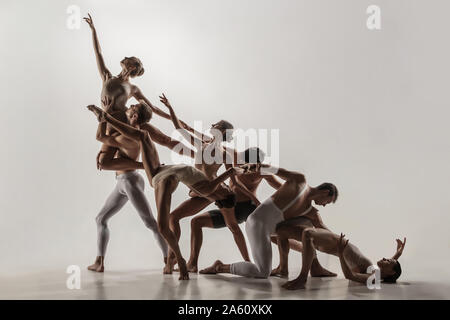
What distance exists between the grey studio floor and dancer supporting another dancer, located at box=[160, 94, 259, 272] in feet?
1.58

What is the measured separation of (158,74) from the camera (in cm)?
859

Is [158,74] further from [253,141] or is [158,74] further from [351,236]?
[351,236]

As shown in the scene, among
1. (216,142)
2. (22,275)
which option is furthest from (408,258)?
(22,275)

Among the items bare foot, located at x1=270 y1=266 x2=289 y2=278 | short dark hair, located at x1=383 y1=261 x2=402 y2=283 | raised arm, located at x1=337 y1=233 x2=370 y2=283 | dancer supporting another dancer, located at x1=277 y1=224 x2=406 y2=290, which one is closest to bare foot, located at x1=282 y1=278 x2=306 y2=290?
dancer supporting another dancer, located at x1=277 y1=224 x2=406 y2=290

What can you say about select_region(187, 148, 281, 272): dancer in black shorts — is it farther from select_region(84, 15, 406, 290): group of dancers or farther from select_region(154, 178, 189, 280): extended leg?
select_region(154, 178, 189, 280): extended leg

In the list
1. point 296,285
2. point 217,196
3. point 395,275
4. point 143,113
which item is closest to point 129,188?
point 143,113

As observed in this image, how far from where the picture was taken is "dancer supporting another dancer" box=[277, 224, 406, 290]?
5414mm

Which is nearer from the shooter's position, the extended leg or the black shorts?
the extended leg

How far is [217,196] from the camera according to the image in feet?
19.8

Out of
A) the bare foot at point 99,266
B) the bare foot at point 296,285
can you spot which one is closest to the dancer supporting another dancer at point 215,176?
the bare foot at point 99,266

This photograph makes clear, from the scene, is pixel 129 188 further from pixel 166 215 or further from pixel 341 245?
pixel 341 245

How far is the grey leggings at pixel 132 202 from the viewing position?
6.20m

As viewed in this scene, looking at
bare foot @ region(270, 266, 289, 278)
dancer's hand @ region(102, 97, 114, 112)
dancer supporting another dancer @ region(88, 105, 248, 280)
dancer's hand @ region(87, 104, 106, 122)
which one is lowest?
bare foot @ region(270, 266, 289, 278)

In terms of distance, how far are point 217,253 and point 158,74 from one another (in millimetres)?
2475
